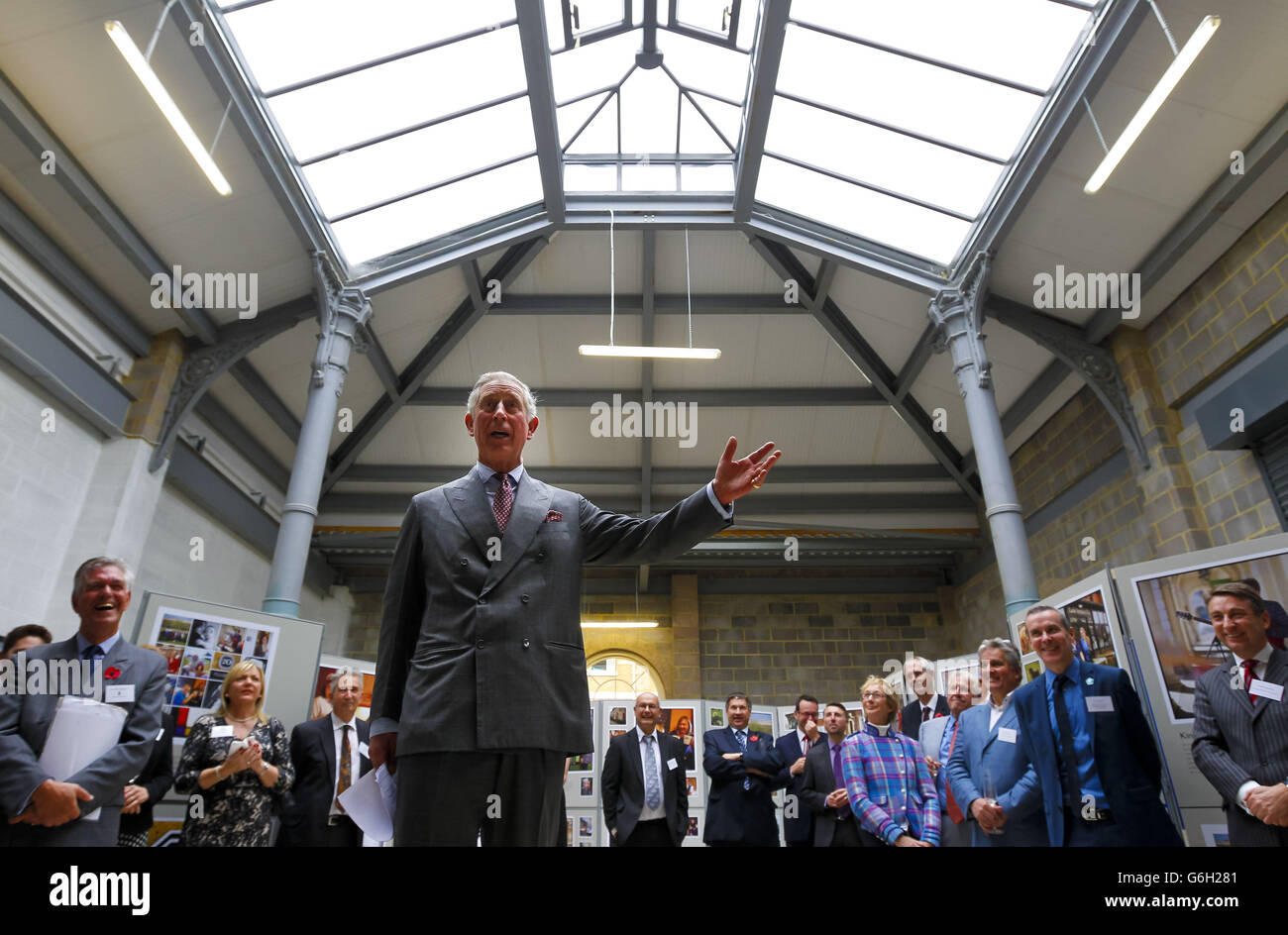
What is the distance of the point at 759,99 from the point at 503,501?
23.0 ft

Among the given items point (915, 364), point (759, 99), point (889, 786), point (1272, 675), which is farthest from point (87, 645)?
point (915, 364)

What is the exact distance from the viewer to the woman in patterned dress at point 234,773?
366cm

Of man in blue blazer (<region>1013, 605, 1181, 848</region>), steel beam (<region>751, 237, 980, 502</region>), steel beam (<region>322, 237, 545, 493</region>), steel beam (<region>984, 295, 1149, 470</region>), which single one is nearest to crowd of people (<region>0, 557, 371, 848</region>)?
man in blue blazer (<region>1013, 605, 1181, 848</region>)

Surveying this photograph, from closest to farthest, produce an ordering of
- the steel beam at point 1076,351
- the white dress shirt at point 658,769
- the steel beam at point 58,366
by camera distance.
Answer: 1. the white dress shirt at point 658,769
2. the steel beam at point 58,366
3. the steel beam at point 1076,351

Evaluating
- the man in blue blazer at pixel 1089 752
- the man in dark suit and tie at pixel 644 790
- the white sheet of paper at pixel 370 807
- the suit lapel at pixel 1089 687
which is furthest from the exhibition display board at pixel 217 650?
the suit lapel at pixel 1089 687

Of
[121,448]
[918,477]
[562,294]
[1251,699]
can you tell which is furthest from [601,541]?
[918,477]

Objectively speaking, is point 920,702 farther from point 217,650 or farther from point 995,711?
point 217,650

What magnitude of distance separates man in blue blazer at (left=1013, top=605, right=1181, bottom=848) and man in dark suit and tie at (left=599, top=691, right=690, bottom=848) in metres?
3.08

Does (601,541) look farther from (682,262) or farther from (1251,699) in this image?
(682,262)

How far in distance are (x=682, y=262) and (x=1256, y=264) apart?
6.34 m

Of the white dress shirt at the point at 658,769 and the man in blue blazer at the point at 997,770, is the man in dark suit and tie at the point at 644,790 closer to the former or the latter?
the white dress shirt at the point at 658,769

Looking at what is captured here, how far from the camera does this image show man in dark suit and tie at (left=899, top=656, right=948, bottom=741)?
5.81m

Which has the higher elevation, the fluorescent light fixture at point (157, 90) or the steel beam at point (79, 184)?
the steel beam at point (79, 184)

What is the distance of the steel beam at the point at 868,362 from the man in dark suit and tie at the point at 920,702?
576cm
